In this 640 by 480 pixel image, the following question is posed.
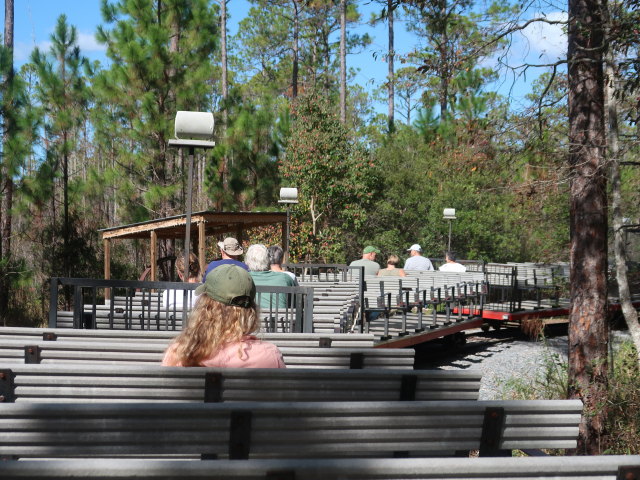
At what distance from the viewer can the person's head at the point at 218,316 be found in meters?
3.26

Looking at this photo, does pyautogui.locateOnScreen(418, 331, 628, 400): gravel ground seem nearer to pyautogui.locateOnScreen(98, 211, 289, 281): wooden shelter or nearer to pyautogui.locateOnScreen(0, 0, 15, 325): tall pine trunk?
pyautogui.locateOnScreen(98, 211, 289, 281): wooden shelter

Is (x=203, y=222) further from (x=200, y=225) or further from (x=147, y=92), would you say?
(x=147, y=92)

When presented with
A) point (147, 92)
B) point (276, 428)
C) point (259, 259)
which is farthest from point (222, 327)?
point (147, 92)

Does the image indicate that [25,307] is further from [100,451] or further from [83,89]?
[100,451]

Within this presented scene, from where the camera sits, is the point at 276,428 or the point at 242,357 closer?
the point at 276,428

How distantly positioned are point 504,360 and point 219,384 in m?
9.52

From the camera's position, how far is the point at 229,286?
10.7 feet

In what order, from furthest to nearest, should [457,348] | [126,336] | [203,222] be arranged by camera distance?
[457,348] < [203,222] < [126,336]

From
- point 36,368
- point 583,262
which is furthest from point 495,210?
point 36,368

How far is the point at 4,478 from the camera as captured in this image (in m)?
1.74

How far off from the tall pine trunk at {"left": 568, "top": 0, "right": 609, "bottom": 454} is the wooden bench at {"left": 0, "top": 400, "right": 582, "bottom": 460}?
3157mm

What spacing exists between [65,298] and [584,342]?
16812 mm

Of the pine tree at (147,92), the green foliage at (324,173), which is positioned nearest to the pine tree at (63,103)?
the pine tree at (147,92)

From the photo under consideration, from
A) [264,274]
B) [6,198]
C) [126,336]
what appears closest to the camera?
[126,336]
